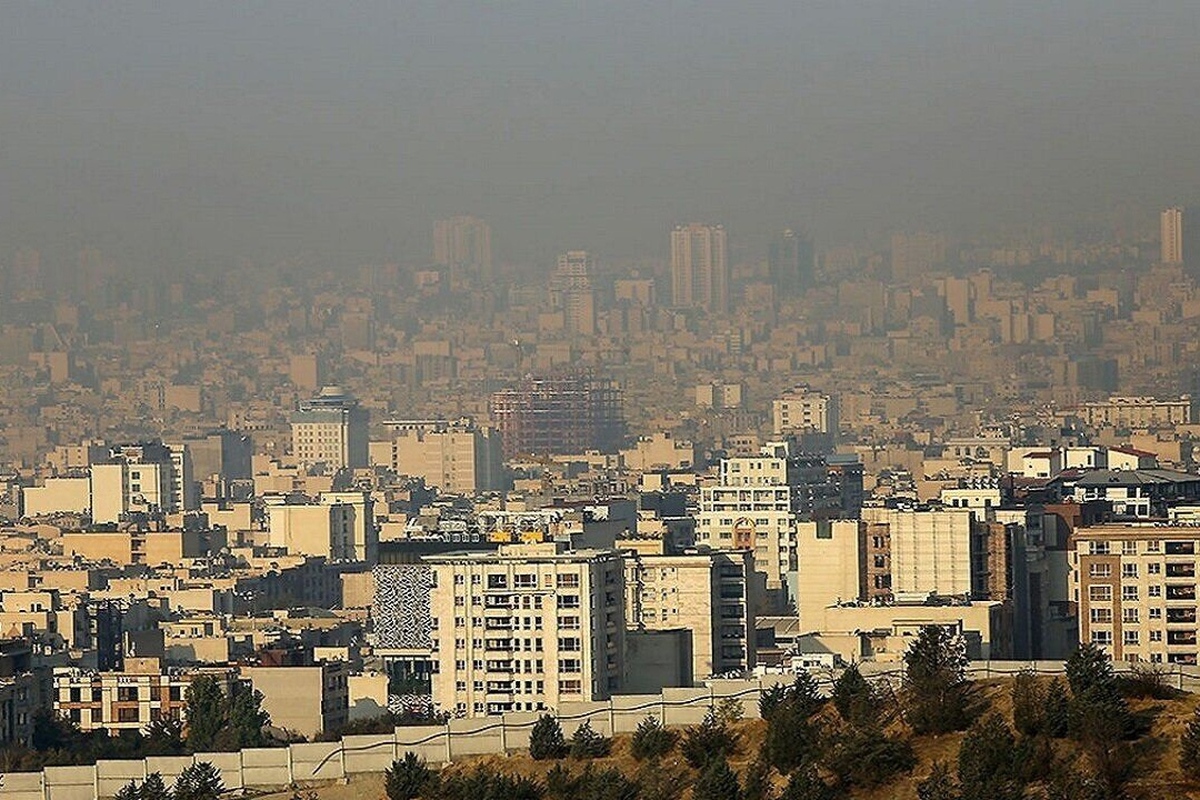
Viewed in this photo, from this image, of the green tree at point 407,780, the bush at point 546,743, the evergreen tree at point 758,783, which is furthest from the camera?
the bush at point 546,743

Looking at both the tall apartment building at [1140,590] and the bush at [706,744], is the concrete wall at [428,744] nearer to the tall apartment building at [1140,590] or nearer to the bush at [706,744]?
the bush at [706,744]

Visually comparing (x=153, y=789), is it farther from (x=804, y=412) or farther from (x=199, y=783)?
(x=804, y=412)

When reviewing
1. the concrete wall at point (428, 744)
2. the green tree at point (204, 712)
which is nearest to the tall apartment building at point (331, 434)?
the green tree at point (204, 712)

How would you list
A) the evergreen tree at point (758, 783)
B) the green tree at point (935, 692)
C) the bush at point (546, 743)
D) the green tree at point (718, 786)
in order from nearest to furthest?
the green tree at point (718, 786)
the evergreen tree at point (758, 783)
the green tree at point (935, 692)
the bush at point (546, 743)

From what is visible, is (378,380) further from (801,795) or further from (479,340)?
(801,795)

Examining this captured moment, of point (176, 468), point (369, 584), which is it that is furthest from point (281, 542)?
point (176, 468)

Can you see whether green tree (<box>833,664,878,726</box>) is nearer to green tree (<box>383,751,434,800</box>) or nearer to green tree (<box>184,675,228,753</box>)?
green tree (<box>383,751,434,800</box>)
